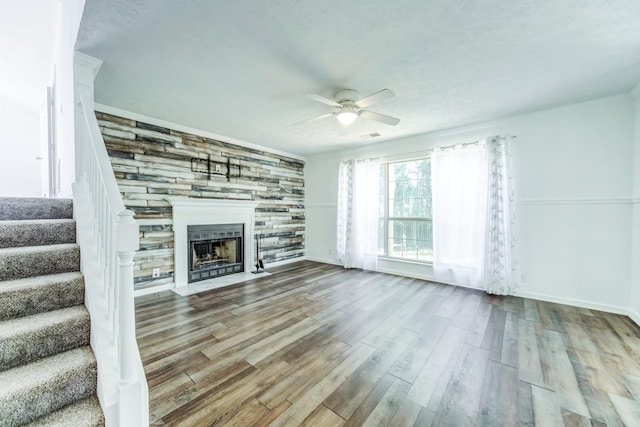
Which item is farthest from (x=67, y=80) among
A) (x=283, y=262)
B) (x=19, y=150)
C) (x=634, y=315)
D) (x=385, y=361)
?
(x=634, y=315)

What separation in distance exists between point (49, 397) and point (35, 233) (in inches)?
47.9

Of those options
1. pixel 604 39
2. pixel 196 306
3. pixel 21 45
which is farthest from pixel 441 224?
pixel 21 45

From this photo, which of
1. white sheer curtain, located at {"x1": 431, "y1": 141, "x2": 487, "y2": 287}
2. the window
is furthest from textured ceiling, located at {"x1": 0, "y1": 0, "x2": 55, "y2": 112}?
white sheer curtain, located at {"x1": 431, "y1": 141, "x2": 487, "y2": 287}

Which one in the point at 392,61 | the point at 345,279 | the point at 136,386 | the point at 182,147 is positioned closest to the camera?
the point at 136,386

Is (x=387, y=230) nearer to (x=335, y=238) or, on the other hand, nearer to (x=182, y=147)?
(x=335, y=238)

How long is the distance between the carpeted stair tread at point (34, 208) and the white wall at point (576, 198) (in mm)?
5065

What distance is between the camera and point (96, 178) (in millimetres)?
1493

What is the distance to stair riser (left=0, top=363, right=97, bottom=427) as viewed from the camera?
1.01m

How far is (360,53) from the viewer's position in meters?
2.11

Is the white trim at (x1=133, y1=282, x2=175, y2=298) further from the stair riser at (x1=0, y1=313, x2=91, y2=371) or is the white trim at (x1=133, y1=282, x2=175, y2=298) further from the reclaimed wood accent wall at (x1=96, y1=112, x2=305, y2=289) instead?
the stair riser at (x1=0, y1=313, x2=91, y2=371)

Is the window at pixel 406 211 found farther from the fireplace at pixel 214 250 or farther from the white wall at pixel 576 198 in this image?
the fireplace at pixel 214 250

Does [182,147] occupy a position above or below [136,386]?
above

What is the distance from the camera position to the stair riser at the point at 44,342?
117 centimetres

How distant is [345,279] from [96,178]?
366cm
